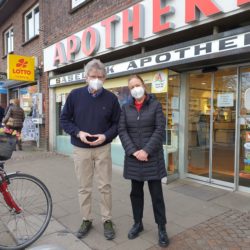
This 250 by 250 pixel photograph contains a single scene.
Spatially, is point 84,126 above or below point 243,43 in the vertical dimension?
below

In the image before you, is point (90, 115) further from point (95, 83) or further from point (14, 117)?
point (14, 117)

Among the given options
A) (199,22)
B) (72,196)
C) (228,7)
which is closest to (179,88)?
(199,22)

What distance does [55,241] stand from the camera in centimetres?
333

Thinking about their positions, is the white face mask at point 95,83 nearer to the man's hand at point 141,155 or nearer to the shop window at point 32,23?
the man's hand at point 141,155

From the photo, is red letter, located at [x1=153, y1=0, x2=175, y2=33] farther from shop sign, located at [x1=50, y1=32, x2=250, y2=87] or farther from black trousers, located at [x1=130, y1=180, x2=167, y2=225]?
black trousers, located at [x1=130, y1=180, x2=167, y2=225]

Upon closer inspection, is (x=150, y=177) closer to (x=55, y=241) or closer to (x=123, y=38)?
(x=55, y=241)

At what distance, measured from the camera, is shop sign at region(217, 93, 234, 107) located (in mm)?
5363

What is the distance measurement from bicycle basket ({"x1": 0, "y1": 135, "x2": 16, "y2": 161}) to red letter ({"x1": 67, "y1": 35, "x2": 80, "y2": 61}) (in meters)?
5.39

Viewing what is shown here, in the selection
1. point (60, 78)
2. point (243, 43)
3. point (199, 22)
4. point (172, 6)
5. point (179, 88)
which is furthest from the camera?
point (60, 78)

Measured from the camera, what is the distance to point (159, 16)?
18.2 feet

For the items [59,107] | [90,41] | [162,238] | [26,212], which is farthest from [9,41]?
[162,238]

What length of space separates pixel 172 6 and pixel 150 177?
140 inches

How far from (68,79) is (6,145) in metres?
5.76

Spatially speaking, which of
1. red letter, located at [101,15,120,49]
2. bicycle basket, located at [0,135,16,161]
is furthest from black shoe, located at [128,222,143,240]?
red letter, located at [101,15,120,49]
